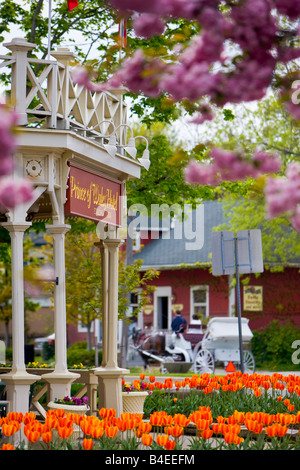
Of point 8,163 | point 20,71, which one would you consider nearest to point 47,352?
point 20,71

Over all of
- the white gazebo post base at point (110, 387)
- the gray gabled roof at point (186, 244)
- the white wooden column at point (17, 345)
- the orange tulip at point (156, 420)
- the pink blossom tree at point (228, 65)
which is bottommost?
the white gazebo post base at point (110, 387)

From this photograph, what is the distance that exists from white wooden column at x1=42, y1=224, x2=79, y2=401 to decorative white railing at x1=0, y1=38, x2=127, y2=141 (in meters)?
1.26

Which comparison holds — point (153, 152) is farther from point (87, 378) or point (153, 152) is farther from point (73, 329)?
point (73, 329)

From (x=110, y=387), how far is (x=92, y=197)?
2471 mm

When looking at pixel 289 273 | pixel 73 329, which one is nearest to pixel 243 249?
pixel 289 273

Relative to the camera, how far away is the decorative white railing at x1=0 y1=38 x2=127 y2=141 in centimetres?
918

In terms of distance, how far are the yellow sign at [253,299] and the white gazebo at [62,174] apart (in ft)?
71.7

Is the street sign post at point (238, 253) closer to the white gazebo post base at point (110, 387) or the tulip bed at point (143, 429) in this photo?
the white gazebo post base at point (110, 387)

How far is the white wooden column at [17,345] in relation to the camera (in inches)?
353

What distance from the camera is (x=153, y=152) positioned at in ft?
56.4

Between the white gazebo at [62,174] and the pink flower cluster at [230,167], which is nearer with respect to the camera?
the pink flower cluster at [230,167]

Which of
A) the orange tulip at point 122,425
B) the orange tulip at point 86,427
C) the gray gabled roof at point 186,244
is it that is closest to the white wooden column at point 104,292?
the orange tulip at point 122,425

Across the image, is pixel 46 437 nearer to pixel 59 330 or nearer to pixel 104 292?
pixel 59 330

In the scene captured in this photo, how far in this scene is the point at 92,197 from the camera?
1032 cm
